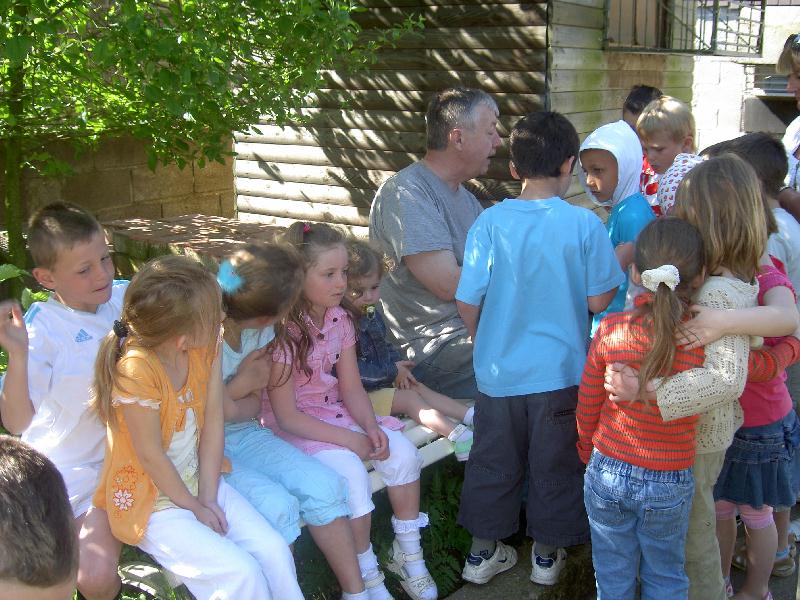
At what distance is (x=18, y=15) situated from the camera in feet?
9.81

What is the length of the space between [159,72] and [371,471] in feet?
5.18

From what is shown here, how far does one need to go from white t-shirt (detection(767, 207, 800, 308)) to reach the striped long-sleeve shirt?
2.94 ft

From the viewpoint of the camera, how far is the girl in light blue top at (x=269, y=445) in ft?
8.79

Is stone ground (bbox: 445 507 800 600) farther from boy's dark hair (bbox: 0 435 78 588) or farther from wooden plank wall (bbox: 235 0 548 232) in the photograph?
wooden plank wall (bbox: 235 0 548 232)

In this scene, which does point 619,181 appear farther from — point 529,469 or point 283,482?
point 283,482

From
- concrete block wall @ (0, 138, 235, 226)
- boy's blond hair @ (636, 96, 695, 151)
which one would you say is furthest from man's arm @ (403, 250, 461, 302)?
concrete block wall @ (0, 138, 235, 226)

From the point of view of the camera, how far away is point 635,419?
2.58m

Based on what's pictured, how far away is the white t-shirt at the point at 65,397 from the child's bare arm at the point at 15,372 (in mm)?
79

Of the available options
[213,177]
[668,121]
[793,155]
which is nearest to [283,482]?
[668,121]

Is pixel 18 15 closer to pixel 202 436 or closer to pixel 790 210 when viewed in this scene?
pixel 202 436

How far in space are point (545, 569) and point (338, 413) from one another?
2.97 feet

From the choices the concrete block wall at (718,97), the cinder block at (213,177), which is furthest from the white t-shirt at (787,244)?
the concrete block wall at (718,97)

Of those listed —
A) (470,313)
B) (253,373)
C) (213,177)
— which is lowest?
(253,373)

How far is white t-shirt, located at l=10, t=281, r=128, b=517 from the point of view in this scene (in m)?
2.57
